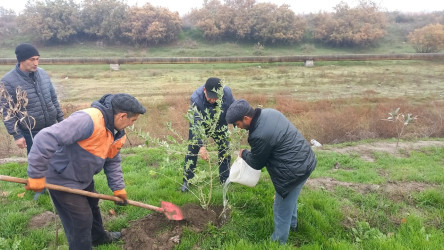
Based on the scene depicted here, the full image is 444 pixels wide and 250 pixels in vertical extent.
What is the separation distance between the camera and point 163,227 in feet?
12.2

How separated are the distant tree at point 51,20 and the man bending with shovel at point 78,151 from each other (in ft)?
87.4

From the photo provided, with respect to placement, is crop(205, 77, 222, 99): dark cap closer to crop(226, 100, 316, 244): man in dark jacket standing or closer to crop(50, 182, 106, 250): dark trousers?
crop(226, 100, 316, 244): man in dark jacket standing

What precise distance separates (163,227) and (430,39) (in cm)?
2799

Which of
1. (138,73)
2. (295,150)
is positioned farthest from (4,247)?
(138,73)

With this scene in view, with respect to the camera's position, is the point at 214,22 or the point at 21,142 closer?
the point at 21,142

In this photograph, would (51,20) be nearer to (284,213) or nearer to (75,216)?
(75,216)

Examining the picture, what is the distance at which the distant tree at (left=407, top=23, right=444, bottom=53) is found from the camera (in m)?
23.6

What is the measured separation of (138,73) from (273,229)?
673 inches

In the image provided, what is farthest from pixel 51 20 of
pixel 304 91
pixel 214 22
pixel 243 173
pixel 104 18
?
pixel 243 173

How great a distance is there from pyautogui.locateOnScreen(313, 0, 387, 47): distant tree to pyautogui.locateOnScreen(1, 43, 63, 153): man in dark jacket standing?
1048 inches

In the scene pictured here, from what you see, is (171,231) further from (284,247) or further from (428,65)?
(428,65)

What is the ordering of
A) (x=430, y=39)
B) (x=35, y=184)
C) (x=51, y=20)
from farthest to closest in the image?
1. (x=51, y=20)
2. (x=430, y=39)
3. (x=35, y=184)

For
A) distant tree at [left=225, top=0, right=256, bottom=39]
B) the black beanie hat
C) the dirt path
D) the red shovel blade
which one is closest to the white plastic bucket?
the red shovel blade

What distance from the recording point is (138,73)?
1902cm
